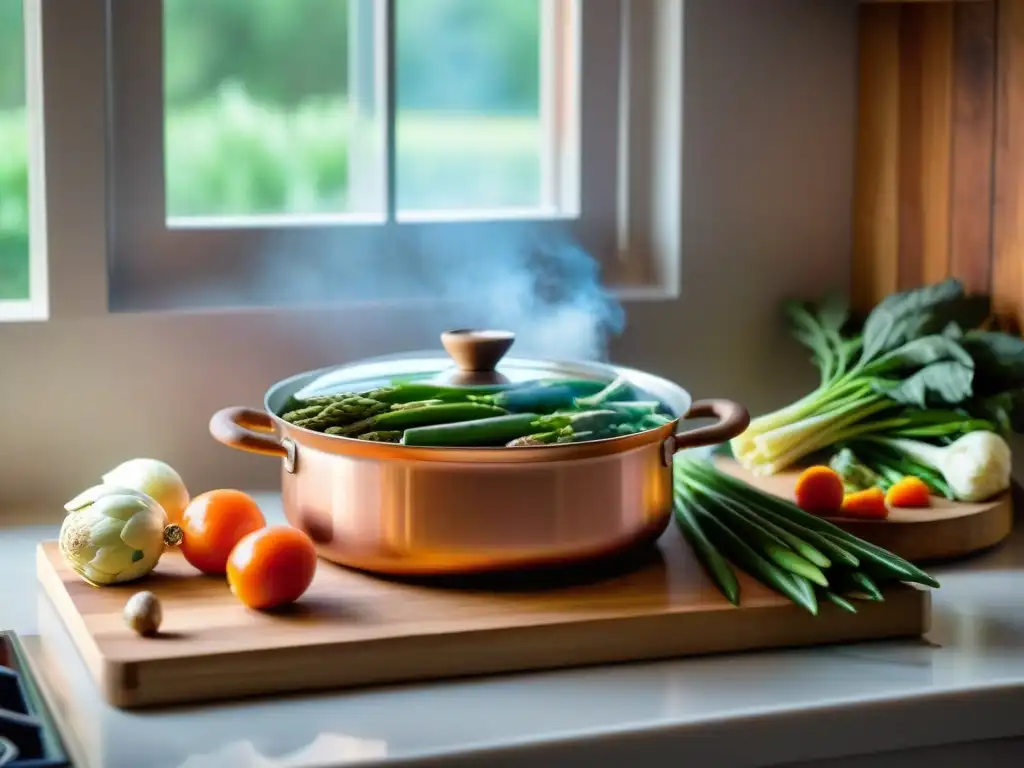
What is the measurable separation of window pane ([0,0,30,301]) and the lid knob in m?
0.61

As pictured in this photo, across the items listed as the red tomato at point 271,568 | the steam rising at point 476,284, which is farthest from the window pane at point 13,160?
the red tomato at point 271,568

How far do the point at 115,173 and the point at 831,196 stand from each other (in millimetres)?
929

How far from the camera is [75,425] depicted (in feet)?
5.34

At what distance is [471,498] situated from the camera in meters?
1.20

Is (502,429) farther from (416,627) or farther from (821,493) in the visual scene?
(821,493)

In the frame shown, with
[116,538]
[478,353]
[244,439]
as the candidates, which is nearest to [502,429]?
[478,353]

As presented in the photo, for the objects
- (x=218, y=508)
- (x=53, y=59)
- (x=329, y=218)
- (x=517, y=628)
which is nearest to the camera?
(x=517, y=628)

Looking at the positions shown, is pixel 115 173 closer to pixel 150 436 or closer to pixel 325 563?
pixel 150 436

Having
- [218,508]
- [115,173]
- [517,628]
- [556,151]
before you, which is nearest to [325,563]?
[218,508]

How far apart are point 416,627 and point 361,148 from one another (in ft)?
2.88

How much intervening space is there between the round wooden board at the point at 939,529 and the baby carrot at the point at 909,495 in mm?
11

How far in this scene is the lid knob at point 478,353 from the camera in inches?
53.6

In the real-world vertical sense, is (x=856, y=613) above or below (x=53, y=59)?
below

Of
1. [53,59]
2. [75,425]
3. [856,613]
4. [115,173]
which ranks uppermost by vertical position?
[53,59]
